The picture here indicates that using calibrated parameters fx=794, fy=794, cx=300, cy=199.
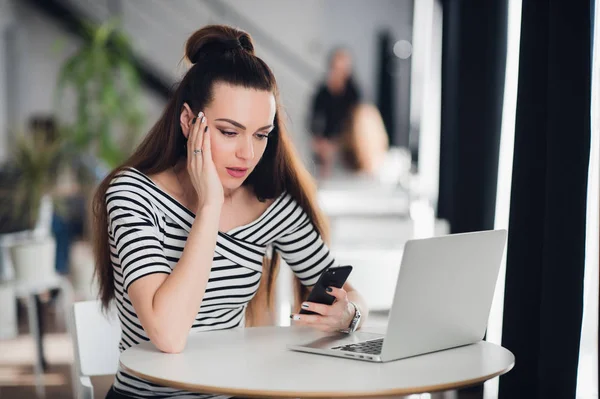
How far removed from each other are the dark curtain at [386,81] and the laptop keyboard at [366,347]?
8.94 meters

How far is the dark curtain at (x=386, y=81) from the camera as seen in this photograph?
10617mm

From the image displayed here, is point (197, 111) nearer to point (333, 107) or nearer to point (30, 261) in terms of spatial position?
point (30, 261)

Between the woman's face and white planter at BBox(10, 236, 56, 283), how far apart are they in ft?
7.77

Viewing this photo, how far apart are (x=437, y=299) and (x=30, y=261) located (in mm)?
2889

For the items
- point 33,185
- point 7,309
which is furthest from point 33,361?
point 33,185

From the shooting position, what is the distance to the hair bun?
6.31ft

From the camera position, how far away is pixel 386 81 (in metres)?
10.7

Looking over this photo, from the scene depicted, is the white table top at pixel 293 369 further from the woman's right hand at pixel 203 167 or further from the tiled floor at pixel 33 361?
the tiled floor at pixel 33 361

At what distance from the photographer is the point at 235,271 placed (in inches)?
76.4

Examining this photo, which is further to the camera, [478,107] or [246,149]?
[478,107]

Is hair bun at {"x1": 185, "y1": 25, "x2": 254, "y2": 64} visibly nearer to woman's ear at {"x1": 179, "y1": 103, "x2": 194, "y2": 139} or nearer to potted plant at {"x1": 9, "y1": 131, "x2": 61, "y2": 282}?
woman's ear at {"x1": 179, "y1": 103, "x2": 194, "y2": 139}

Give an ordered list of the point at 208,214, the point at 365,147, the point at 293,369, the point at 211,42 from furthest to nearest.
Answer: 1. the point at 365,147
2. the point at 211,42
3. the point at 208,214
4. the point at 293,369

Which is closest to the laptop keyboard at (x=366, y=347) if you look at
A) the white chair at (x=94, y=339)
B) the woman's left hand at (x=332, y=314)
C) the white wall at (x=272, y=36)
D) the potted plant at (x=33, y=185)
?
the woman's left hand at (x=332, y=314)

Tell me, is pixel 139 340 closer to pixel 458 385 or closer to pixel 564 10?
pixel 458 385
